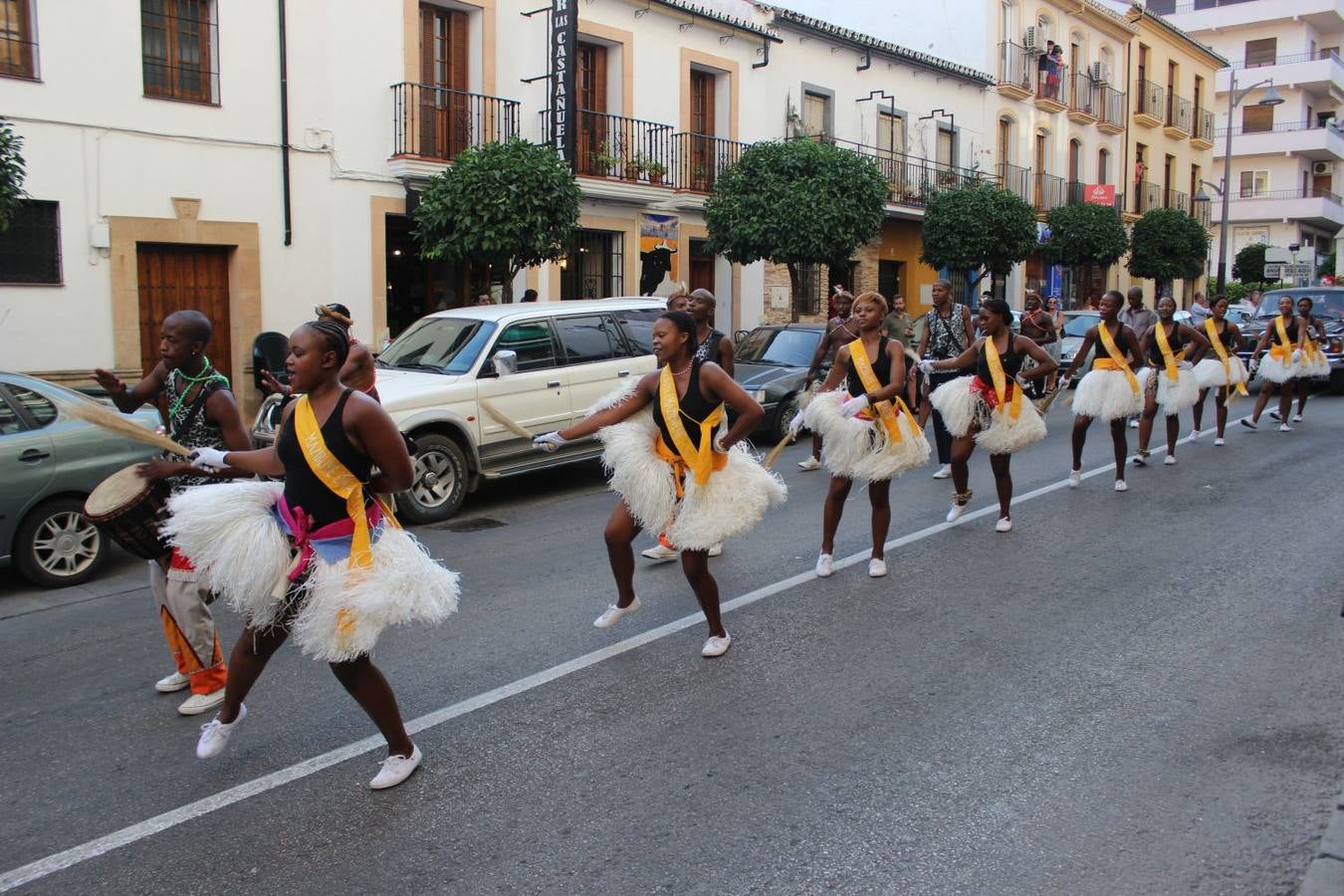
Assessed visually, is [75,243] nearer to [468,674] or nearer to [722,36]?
[468,674]

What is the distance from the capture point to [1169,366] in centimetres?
1159

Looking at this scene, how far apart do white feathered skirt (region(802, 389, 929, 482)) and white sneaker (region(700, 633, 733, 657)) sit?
1805 mm

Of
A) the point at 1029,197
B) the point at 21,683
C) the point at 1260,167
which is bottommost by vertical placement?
the point at 21,683

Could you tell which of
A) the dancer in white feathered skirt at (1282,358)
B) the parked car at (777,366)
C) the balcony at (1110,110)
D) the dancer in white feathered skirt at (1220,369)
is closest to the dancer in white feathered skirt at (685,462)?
Answer: the parked car at (777,366)

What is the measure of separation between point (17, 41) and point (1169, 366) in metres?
13.1

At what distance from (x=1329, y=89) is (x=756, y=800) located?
58.5 m

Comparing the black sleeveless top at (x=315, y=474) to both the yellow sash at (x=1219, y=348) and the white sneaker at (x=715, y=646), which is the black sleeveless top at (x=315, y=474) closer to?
the white sneaker at (x=715, y=646)

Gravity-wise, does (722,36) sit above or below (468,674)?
above

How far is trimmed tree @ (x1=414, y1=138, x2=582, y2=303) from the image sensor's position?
14305mm

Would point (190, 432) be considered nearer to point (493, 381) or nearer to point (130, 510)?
point (130, 510)

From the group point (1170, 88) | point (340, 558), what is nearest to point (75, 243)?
point (340, 558)

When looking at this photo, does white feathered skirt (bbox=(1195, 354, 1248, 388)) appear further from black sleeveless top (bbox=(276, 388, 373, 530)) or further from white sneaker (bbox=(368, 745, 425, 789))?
black sleeveless top (bbox=(276, 388, 373, 530))

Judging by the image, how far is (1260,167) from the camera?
5259 cm

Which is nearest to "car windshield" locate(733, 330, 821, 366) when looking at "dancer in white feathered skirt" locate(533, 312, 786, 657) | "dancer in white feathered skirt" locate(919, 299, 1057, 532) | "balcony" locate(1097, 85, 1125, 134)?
"dancer in white feathered skirt" locate(919, 299, 1057, 532)
